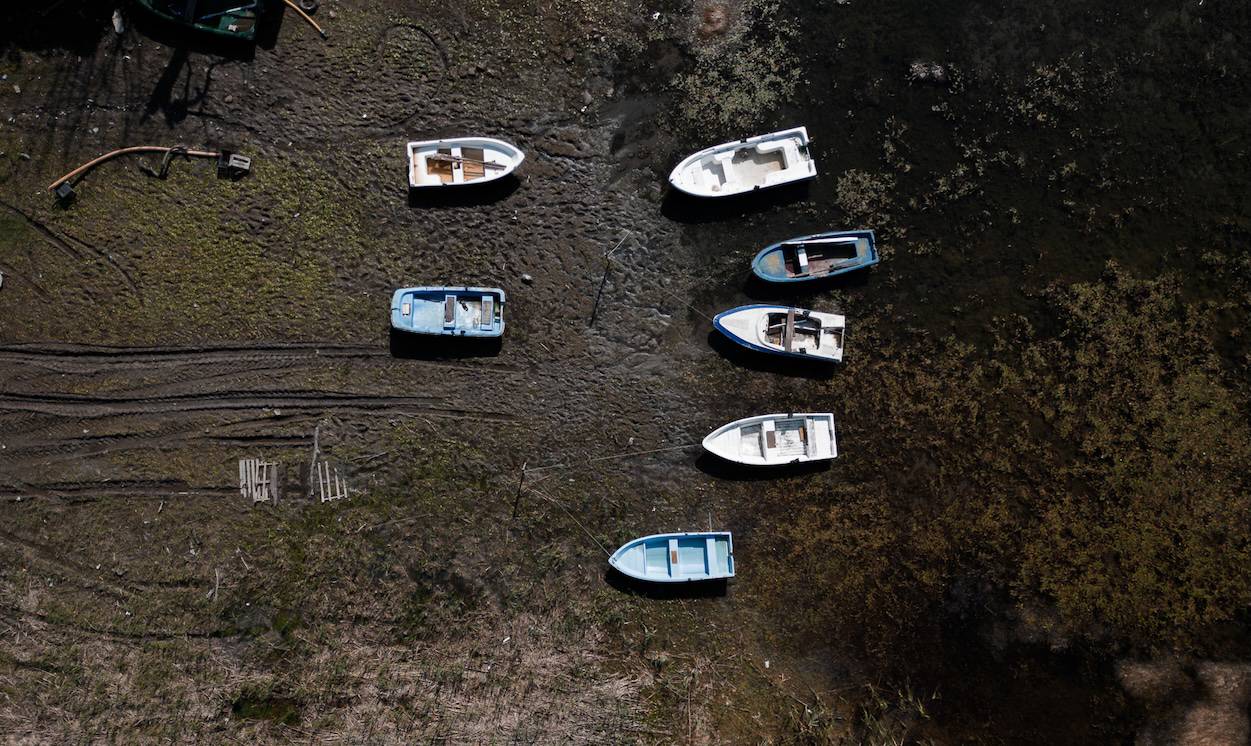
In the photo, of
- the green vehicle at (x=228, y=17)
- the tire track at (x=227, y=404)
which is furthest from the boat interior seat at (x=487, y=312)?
the green vehicle at (x=228, y=17)

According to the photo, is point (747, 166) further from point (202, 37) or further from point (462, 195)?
point (202, 37)

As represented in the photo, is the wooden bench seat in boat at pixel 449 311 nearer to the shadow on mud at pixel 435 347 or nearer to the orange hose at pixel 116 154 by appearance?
the shadow on mud at pixel 435 347

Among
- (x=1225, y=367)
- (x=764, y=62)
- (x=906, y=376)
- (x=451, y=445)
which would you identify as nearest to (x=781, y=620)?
(x=906, y=376)

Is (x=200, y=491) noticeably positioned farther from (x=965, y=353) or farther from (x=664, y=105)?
(x=965, y=353)

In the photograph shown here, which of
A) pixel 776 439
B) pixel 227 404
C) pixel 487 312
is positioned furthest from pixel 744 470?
pixel 227 404

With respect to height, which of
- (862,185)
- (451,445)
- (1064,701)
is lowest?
(1064,701)
